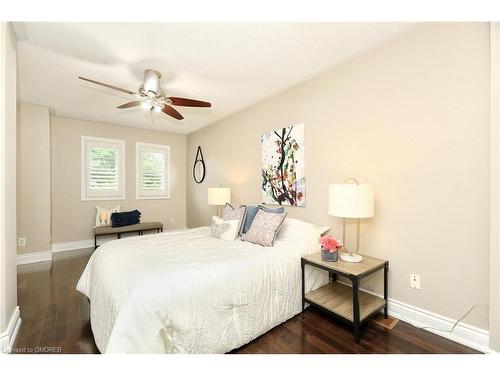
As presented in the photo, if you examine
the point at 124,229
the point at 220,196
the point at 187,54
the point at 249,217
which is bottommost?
the point at 124,229

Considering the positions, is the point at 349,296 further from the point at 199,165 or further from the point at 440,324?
the point at 199,165

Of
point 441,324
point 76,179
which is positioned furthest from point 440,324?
point 76,179

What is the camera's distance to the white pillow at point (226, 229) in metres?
2.53

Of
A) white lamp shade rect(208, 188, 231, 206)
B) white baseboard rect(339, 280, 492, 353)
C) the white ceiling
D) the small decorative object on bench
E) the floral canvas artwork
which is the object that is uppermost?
the white ceiling

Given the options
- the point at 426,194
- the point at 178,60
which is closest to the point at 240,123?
the point at 178,60

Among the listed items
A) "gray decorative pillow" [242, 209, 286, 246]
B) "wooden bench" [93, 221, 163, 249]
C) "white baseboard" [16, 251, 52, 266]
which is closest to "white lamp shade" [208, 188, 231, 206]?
"gray decorative pillow" [242, 209, 286, 246]

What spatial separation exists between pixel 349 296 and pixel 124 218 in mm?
4168

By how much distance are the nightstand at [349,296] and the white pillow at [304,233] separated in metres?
0.16

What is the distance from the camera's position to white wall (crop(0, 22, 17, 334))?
1.46m

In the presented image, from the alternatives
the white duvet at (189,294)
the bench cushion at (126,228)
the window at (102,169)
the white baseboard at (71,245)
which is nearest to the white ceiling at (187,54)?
the window at (102,169)

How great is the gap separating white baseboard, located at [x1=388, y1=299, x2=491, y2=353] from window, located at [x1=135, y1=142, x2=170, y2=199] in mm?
4842

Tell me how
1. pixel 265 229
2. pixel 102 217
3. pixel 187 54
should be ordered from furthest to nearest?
pixel 102 217 → pixel 265 229 → pixel 187 54

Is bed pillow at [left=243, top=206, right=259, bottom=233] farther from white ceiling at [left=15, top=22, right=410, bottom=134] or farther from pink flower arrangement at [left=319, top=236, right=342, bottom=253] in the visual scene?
white ceiling at [left=15, top=22, right=410, bottom=134]

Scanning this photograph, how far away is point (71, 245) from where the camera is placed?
4223mm
